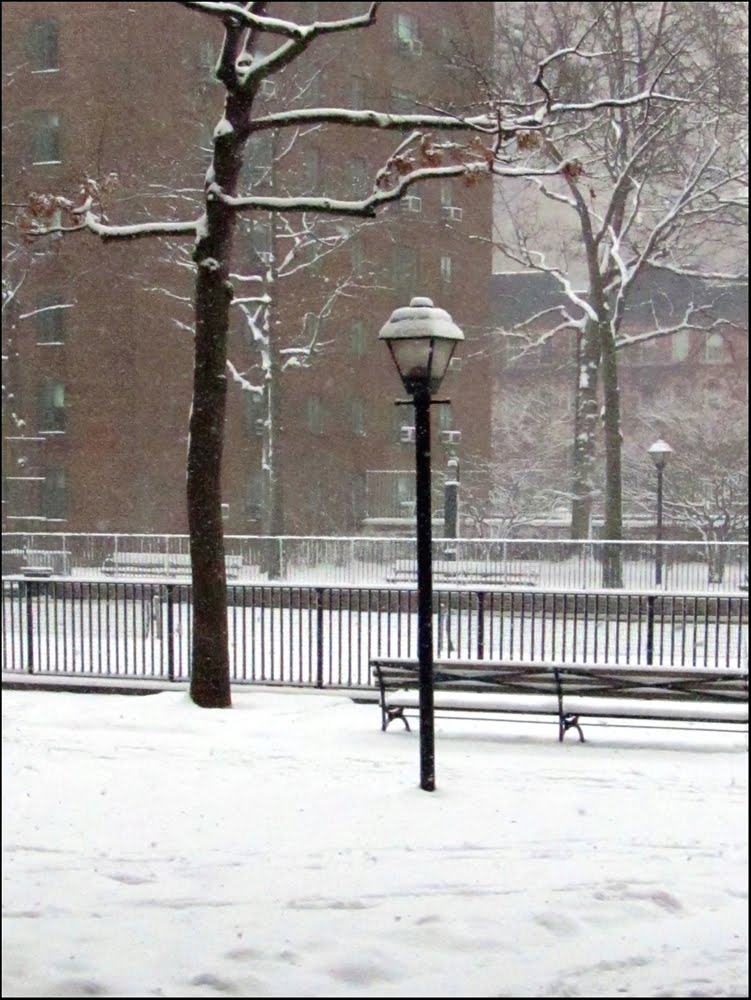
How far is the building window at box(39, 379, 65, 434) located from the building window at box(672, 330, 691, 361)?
18.0m

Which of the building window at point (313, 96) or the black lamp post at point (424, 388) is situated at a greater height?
the building window at point (313, 96)

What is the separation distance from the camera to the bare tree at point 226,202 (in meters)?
7.77

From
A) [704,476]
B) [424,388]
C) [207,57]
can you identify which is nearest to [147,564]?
[207,57]

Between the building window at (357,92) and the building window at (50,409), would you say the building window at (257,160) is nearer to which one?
the building window at (357,92)

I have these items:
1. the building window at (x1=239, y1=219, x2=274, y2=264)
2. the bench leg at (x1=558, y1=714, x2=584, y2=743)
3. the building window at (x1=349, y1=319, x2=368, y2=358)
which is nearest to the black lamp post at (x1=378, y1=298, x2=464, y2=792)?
the bench leg at (x1=558, y1=714, x2=584, y2=743)

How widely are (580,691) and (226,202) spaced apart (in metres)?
4.53

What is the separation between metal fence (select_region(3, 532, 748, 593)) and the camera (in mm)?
18719

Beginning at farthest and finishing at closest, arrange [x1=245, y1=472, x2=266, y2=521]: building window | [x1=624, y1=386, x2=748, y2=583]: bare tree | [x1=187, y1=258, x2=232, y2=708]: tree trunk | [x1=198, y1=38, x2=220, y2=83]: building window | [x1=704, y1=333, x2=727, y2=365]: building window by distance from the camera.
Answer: [x1=704, y1=333, x2=727, y2=365]: building window < [x1=245, y1=472, x2=266, y2=521]: building window < [x1=624, y1=386, x2=748, y2=583]: bare tree < [x1=198, y1=38, x2=220, y2=83]: building window < [x1=187, y1=258, x2=232, y2=708]: tree trunk

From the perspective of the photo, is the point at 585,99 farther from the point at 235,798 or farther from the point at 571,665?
the point at 235,798

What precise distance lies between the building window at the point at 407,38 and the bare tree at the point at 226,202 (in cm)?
423

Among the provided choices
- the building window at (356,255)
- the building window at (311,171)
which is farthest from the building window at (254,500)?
the building window at (311,171)

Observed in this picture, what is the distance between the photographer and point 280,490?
20984mm

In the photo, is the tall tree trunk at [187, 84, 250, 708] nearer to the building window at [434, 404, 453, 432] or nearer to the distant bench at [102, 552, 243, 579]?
the distant bench at [102, 552, 243, 579]

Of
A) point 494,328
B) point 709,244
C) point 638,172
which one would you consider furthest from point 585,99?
point 709,244
